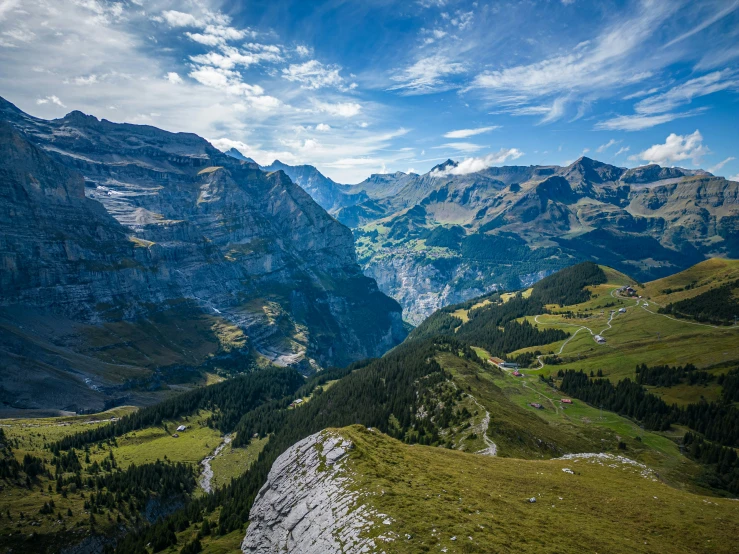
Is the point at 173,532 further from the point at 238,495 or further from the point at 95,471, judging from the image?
the point at 95,471

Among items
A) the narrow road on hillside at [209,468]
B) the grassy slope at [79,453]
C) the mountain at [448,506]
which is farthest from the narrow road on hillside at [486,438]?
the grassy slope at [79,453]

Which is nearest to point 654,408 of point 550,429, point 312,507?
point 550,429

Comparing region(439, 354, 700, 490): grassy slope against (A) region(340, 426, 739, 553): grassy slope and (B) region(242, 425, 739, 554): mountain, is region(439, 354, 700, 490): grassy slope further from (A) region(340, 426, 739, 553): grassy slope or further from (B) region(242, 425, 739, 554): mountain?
(A) region(340, 426, 739, 553): grassy slope

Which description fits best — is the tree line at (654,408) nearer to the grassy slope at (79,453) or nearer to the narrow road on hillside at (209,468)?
the grassy slope at (79,453)

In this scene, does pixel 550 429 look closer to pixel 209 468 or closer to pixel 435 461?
pixel 435 461

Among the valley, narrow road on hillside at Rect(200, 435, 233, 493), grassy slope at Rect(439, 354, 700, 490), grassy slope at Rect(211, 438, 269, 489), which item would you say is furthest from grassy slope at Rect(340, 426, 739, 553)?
grassy slope at Rect(211, 438, 269, 489)

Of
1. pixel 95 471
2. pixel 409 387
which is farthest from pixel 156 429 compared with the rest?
pixel 409 387
